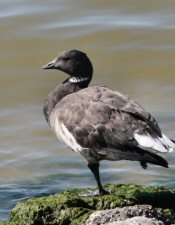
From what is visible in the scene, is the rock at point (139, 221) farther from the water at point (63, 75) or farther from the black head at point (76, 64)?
the black head at point (76, 64)

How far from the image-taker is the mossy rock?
21.5 ft

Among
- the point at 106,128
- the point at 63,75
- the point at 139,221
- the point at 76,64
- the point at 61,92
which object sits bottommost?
the point at 139,221

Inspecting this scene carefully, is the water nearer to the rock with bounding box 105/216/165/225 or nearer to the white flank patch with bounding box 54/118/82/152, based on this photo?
the white flank patch with bounding box 54/118/82/152

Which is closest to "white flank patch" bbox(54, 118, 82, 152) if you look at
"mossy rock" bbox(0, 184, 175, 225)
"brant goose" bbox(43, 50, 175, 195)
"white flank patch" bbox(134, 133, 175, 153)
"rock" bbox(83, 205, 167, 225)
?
"brant goose" bbox(43, 50, 175, 195)

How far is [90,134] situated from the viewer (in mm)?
7297

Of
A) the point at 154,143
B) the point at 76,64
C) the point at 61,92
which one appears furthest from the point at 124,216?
the point at 76,64

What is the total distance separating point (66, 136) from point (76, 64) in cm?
104

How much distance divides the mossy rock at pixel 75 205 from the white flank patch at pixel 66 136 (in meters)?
0.41

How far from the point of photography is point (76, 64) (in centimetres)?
836

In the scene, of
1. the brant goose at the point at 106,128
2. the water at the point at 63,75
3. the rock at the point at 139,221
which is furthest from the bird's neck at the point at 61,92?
the rock at the point at 139,221

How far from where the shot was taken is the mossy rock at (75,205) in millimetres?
6562

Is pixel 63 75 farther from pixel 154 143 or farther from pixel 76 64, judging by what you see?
pixel 154 143

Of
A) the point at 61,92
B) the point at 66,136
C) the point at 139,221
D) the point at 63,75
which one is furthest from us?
the point at 63,75

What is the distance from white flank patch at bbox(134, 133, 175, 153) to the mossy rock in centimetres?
47
